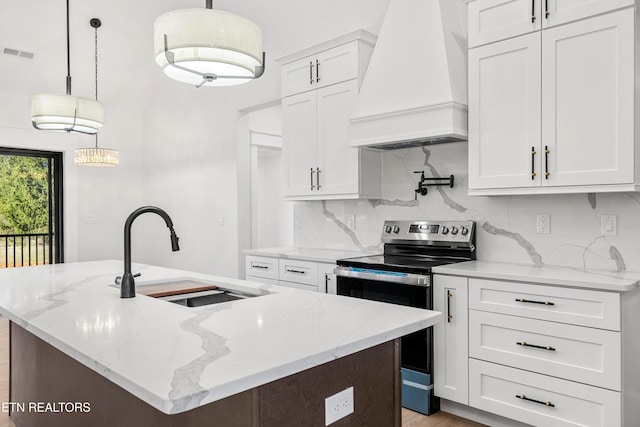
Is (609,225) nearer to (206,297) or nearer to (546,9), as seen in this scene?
(546,9)

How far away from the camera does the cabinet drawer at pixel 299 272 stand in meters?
3.63

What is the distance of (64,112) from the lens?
2762 millimetres

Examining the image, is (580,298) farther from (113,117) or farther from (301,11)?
(113,117)

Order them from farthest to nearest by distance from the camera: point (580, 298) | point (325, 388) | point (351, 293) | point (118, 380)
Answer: point (351, 293) < point (580, 298) < point (325, 388) < point (118, 380)

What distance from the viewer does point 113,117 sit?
6613 millimetres

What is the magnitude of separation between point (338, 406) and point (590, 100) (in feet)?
6.88

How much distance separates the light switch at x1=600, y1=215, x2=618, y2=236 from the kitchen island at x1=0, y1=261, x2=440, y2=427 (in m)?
1.65

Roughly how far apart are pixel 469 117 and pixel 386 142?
1.97 ft

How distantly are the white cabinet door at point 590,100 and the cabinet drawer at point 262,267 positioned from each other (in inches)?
88.2

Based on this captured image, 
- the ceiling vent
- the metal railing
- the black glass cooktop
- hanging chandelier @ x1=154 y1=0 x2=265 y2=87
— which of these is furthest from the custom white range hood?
the metal railing

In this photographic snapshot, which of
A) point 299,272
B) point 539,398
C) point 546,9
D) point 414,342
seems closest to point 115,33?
point 299,272

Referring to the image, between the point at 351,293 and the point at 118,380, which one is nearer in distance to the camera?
the point at 118,380

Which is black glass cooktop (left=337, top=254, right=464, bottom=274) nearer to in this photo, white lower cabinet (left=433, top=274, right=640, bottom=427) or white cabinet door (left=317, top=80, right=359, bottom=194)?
white lower cabinet (left=433, top=274, right=640, bottom=427)

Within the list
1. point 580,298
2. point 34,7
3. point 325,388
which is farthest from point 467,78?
point 34,7
